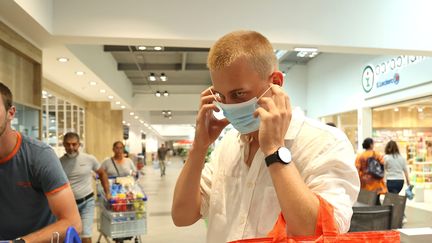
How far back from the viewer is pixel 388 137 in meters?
13.1

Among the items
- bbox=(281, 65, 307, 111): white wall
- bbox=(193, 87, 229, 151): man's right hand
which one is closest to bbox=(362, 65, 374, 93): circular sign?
bbox=(281, 65, 307, 111): white wall

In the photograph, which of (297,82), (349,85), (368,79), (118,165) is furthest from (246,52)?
(297,82)

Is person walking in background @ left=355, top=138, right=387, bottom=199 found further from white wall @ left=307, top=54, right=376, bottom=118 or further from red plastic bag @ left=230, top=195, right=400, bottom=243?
red plastic bag @ left=230, top=195, right=400, bottom=243

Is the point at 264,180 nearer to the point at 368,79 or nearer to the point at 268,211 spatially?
the point at 268,211

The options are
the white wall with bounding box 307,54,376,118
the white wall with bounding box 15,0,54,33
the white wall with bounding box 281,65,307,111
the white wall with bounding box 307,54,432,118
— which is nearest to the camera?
the white wall with bounding box 15,0,54,33

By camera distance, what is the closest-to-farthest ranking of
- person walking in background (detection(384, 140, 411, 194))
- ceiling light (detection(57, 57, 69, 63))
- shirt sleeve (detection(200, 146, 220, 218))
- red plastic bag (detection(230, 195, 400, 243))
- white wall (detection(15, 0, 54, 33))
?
1. red plastic bag (detection(230, 195, 400, 243))
2. shirt sleeve (detection(200, 146, 220, 218))
3. white wall (detection(15, 0, 54, 33))
4. ceiling light (detection(57, 57, 69, 63))
5. person walking in background (detection(384, 140, 411, 194))

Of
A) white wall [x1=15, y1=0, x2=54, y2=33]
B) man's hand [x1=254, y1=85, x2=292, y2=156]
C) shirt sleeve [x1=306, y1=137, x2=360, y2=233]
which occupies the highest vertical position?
white wall [x1=15, y1=0, x2=54, y2=33]

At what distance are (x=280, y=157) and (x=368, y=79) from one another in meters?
11.0

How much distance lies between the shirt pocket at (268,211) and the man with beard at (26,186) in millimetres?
1108

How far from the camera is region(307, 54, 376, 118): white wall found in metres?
11.8

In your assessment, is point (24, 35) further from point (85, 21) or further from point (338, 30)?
point (338, 30)

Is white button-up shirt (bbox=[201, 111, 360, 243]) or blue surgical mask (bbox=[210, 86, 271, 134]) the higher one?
blue surgical mask (bbox=[210, 86, 271, 134])

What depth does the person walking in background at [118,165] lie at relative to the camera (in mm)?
6816

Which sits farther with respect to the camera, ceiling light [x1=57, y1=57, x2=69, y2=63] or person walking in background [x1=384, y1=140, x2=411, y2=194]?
person walking in background [x1=384, y1=140, x2=411, y2=194]
